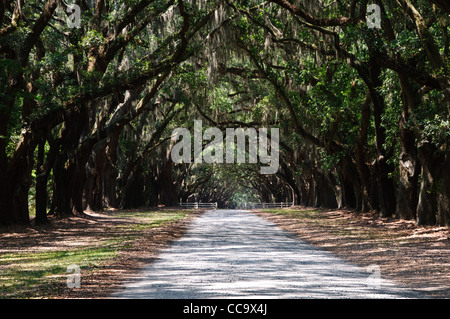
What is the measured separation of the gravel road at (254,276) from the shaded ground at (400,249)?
41 cm

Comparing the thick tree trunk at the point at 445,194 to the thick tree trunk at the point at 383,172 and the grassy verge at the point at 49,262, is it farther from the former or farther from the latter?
the grassy verge at the point at 49,262

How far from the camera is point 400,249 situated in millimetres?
13578

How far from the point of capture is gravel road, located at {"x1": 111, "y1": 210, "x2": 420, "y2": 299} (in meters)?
7.52

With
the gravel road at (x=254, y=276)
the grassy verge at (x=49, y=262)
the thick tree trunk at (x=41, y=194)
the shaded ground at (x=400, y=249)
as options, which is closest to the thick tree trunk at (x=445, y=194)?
the shaded ground at (x=400, y=249)

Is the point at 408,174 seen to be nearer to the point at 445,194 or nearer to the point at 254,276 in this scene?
the point at 445,194

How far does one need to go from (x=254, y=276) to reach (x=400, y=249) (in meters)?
5.64

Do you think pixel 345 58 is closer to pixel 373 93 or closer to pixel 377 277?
pixel 373 93

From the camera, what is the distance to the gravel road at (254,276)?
752cm

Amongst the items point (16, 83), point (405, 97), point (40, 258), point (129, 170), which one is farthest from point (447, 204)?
point (129, 170)

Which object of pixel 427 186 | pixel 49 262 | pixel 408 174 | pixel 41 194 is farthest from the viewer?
pixel 41 194

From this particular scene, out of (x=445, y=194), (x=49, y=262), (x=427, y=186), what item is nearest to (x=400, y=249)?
(x=445, y=194)

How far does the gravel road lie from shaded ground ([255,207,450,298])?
407mm

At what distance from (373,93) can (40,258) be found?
13293 millimetres

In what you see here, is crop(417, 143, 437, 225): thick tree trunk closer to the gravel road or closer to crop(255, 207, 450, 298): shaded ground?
crop(255, 207, 450, 298): shaded ground
